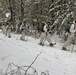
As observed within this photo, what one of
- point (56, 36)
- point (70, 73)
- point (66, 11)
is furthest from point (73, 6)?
point (70, 73)

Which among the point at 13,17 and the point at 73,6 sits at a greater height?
the point at 73,6

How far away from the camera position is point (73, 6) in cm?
2194

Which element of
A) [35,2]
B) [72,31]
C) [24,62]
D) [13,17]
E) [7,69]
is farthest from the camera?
[13,17]

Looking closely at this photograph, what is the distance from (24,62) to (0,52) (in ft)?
3.73

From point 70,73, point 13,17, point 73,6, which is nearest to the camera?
point 70,73

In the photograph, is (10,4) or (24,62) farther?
(10,4)

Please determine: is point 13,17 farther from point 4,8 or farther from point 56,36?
point 56,36

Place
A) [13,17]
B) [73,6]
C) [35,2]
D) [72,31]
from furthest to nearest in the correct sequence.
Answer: [13,17], [35,2], [73,6], [72,31]

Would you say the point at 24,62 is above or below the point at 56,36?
above

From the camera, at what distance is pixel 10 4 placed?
30.6 metres

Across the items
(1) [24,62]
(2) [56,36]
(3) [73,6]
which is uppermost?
(3) [73,6]

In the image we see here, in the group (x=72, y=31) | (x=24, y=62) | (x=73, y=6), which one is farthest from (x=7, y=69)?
(x=73, y=6)

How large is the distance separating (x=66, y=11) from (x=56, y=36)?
4.37m

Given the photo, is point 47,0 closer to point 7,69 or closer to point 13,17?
point 13,17
